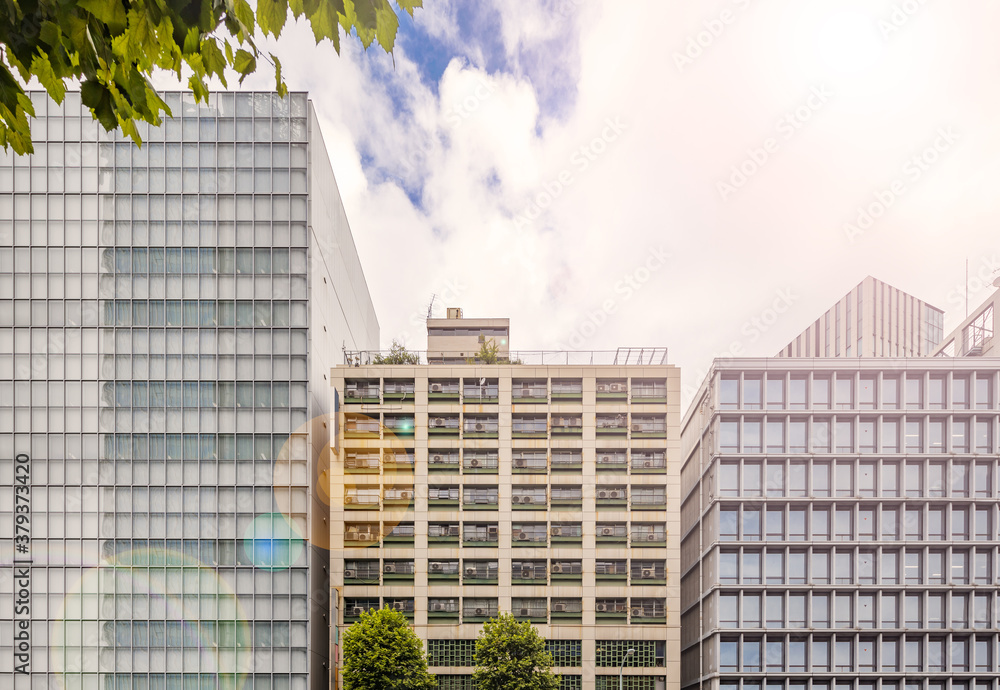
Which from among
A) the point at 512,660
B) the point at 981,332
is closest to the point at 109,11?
the point at 512,660

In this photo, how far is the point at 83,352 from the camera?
57.6 metres

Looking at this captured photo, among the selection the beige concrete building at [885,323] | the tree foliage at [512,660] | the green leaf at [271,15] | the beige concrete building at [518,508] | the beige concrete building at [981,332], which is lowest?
the tree foliage at [512,660]

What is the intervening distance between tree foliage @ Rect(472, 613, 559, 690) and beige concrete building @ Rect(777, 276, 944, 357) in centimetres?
6501

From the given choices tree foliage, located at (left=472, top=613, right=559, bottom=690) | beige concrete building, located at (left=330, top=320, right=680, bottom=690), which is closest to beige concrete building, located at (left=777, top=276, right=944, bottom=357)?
beige concrete building, located at (left=330, top=320, right=680, bottom=690)

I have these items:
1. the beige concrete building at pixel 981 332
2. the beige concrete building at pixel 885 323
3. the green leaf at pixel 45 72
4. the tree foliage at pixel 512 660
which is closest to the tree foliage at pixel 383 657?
the tree foliage at pixel 512 660

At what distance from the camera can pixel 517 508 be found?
62.1 metres

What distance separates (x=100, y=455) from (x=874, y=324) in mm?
90113

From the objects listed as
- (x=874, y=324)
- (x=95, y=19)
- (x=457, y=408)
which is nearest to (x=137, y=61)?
(x=95, y=19)

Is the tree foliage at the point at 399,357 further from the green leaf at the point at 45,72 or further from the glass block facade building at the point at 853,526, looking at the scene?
the green leaf at the point at 45,72

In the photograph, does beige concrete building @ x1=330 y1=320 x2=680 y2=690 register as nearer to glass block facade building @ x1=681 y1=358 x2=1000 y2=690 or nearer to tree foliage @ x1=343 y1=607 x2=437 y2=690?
glass block facade building @ x1=681 y1=358 x2=1000 y2=690

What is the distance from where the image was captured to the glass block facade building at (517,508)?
60.3 metres

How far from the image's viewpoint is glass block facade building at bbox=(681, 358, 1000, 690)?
5834cm

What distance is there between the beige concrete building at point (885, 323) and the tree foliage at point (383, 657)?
233 ft

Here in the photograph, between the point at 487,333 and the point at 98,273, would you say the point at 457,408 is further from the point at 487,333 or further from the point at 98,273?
the point at 487,333
